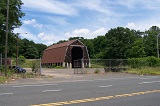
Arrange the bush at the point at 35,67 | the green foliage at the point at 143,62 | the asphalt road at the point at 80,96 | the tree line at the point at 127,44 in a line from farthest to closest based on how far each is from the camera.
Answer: the tree line at the point at 127,44 → the green foliage at the point at 143,62 → the bush at the point at 35,67 → the asphalt road at the point at 80,96

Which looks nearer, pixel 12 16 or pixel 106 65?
pixel 12 16

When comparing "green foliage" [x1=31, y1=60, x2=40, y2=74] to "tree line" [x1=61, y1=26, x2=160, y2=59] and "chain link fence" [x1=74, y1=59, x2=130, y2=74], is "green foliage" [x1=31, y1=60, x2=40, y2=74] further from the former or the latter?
"tree line" [x1=61, y1=26, x2=160, y2=59]

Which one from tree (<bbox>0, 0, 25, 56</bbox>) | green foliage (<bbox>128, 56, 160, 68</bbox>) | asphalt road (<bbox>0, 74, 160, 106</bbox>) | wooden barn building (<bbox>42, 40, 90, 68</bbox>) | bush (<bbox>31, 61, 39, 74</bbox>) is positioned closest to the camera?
asphalt road (<bbox>0, 74, 160, 106</bbox>)

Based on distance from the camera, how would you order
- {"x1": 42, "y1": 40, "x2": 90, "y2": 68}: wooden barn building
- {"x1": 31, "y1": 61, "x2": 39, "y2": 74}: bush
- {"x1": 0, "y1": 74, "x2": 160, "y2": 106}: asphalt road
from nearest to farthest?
{"x1": 0, "y1": 74, "x2": 160, "y2": 106}: asphalt road → {"x1": 31, "y1": 61, "x2": 39, "y2": 74}: bush → {"x1": 42, "y1": 40, "x2": 90, "y2": 68}: wooden barn building

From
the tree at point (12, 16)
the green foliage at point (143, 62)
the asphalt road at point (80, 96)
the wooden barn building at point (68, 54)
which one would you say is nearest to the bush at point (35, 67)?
the tree at point (12, 16)

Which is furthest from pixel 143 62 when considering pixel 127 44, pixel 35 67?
pixel 127 44

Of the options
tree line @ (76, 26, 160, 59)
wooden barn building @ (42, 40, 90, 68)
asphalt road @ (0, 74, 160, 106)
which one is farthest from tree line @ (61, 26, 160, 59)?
asphalt road @ (0, 74, 160, 106)

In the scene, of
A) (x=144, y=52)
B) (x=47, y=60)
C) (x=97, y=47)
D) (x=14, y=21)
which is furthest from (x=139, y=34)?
(x=14, y=21)

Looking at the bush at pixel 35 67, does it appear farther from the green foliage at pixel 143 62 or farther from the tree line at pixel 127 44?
the tree line at pixel 127 44

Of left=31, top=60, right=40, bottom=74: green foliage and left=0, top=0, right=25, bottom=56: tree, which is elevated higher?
left=0, top=0, right=25, bottom=56: tree

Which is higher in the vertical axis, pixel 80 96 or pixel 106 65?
pixel 106 65

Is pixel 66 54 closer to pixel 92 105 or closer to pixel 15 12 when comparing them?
pixel 15 12

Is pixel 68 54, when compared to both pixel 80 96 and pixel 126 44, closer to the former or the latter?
pixel 126 44

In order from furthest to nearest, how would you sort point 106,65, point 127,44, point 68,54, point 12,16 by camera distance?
1. point 127,44
2. point 68,54
3. point 106,65
4. point 12,16
